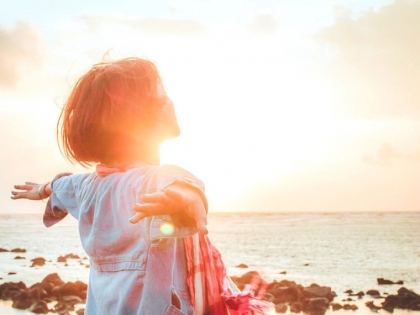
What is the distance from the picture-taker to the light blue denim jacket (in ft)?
5.52

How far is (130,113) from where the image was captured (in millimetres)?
1956

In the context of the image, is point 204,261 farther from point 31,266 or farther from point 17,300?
point 31,266

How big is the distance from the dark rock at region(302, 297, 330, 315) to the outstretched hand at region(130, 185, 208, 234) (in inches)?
329

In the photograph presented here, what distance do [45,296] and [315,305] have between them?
467 cm

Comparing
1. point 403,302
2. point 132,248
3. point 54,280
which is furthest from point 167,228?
point 54,280

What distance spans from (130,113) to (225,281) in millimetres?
633

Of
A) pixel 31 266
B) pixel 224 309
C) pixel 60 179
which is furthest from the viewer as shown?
pixel 31 266

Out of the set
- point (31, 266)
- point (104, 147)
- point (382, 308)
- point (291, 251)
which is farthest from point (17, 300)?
point (291, 251)

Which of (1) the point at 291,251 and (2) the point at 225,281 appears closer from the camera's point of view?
(2) the point at 225,281

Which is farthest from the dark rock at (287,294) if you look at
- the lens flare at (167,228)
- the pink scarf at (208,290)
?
the lens flare at (167,228)

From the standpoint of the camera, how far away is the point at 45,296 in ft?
33.9

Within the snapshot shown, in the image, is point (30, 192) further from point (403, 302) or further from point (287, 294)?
point (403, 302)

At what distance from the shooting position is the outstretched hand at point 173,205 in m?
1.46

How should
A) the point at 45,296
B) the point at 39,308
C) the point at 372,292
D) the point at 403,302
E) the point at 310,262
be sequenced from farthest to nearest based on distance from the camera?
the point at 310,262 → the point at 372,292 → the point at 45,296 → the point at 403,302 → the point at 39,308
